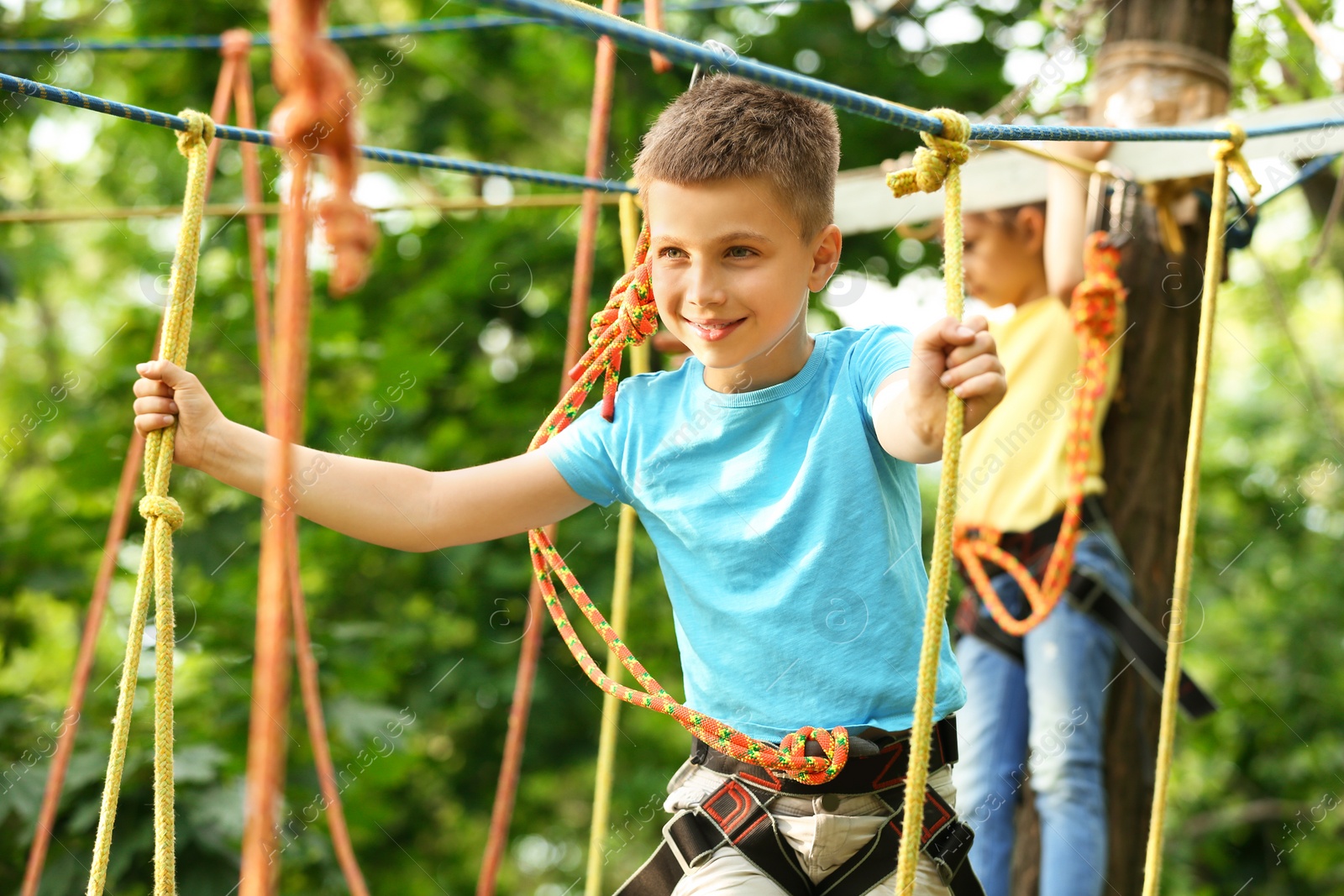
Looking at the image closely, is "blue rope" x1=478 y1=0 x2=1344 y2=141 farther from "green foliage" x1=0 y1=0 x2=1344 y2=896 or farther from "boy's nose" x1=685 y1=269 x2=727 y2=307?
"green foliage" x1=0 y1=0 x2=1344 y2=896

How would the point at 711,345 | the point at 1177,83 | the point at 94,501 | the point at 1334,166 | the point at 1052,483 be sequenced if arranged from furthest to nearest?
the point at 1334,166
the point at 94,501
the point at 1177,83
the point at 1052,483
the point at 711,345

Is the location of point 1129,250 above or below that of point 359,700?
above

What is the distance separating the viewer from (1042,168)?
8.84 ft

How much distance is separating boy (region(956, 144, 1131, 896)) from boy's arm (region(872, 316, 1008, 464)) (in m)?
1.40

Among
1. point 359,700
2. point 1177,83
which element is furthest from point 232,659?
Result: point 1177,83

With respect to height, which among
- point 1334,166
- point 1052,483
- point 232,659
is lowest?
point 232,659

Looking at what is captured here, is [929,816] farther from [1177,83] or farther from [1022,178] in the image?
[1177,83]

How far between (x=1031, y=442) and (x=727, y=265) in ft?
Result: 4.90

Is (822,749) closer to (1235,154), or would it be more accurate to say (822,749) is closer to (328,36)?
(1235,154)

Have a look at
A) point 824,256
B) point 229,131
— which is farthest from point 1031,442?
point 229,131

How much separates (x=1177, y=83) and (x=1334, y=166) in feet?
7.34

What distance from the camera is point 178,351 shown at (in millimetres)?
1434

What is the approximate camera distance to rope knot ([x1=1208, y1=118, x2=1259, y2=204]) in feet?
5.97

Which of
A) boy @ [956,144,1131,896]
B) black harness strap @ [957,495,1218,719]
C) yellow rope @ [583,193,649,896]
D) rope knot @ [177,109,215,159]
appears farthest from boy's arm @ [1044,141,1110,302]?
rope knot @ [177,109,215,159]
